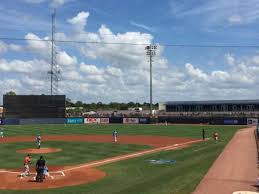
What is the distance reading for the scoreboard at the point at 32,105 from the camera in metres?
86.8

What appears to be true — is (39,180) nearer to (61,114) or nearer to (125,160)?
(125,160)

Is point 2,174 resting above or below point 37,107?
below

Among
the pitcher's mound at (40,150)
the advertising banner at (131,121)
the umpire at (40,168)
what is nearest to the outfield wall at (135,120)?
the advertising banner at (131,121)

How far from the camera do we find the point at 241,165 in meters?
27.4

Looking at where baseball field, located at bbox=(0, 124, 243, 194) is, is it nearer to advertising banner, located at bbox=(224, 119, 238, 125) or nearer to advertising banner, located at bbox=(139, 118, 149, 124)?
advertising banner, located at bbox=(224, 119, 238, 125)

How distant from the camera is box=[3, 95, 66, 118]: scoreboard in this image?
86.8m

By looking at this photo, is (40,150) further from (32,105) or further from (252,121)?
(252,121)

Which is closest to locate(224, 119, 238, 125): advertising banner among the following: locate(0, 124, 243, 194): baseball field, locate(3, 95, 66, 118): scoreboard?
locate(3, 95, 66, 118): scoreboard

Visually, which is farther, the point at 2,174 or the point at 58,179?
the point at 2,174

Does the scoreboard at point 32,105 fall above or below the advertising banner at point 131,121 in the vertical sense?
above

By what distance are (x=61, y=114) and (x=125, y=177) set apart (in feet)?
228

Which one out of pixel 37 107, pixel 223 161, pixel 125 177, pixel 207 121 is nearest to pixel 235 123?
pixel 207 121

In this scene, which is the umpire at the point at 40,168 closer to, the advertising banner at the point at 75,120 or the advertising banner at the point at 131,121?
the advertising banner at the point at 75,120

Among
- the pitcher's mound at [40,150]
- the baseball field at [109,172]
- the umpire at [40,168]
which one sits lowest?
the baseball field at [109,172]
